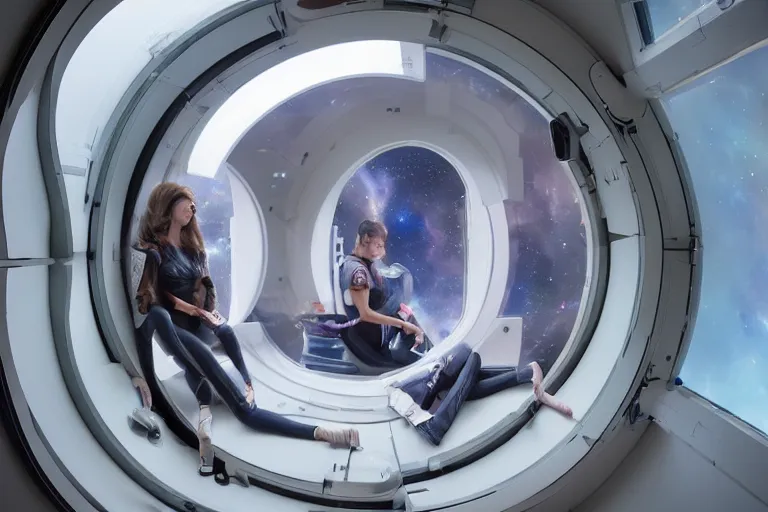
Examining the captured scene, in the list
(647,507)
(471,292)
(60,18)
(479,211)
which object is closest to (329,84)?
(479,211)

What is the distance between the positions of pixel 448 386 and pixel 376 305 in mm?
600

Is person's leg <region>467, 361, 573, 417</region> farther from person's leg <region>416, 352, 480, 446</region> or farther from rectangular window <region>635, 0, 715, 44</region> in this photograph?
rectangular window <region>635, 0, 715, 44</region>

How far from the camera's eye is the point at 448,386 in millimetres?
2426

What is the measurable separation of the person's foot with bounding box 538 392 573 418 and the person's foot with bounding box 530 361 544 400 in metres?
0.02

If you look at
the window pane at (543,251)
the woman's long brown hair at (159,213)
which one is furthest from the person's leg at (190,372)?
the window pane at (543,251)

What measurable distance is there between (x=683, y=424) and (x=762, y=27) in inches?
36.2

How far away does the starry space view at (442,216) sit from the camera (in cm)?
240

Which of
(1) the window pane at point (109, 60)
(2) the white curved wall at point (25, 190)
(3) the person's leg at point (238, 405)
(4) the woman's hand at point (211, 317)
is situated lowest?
(3) the person's leg at point (238, 405)

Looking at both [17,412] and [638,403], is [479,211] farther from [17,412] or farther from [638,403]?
[17,412]

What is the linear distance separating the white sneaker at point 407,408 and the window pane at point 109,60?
1545 millimetres

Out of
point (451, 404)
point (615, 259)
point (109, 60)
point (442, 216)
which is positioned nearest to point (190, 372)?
point (451, 404)

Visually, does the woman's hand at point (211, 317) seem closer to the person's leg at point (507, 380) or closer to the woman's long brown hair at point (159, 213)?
the woman's long brown hair at point (159, 213)

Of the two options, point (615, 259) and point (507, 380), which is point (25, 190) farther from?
point (507, 380)

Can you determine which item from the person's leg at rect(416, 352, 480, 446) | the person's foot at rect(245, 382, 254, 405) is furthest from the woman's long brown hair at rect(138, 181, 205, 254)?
the person's leg at rect(416, 352, 480, 446)
